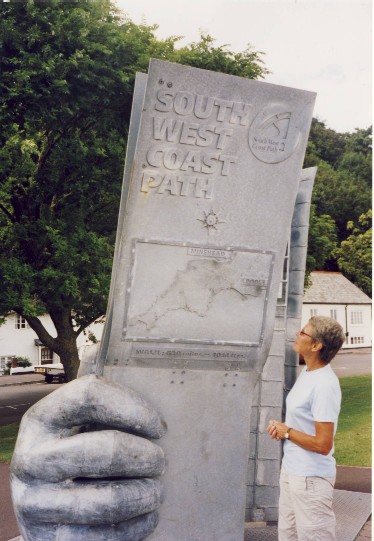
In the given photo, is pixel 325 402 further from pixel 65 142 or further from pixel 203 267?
pixel 65 142

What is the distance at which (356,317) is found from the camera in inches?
1517

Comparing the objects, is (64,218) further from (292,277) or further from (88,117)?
(292,277)

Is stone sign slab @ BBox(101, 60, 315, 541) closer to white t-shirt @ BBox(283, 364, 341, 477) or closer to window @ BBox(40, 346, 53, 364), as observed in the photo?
white t-shirt @ BBox(283, 364, 341, 477)

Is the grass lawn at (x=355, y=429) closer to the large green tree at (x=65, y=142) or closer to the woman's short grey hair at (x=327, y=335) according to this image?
the large green tree at (x=65, y=142)

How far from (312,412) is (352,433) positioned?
901 cm

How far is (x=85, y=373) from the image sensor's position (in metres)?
4.35

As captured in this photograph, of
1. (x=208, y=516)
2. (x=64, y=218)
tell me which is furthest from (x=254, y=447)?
(x=64, y=218)

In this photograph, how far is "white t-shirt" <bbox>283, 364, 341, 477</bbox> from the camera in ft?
11.5

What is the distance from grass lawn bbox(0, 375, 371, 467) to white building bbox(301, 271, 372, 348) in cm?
1852

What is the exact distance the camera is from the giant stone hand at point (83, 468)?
3680 mm

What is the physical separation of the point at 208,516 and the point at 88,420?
4.01ft

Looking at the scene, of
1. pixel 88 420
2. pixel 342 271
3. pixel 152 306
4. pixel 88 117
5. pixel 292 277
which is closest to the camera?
pixel 88 420

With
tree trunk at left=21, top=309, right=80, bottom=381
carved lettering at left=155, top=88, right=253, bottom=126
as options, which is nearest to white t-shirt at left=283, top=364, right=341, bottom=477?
carved lettering at left=155, top=88, right=253, bottom=126

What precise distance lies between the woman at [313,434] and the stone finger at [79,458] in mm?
922
